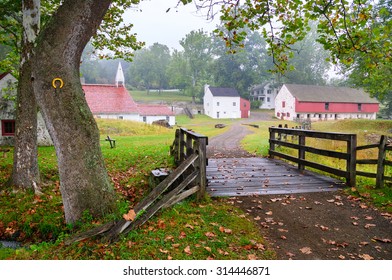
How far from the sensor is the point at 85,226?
495 cm

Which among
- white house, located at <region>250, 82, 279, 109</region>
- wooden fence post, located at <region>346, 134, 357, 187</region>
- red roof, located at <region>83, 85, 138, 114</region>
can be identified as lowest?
wooden fence post, located at <region>346, 134, 357, 187</region>

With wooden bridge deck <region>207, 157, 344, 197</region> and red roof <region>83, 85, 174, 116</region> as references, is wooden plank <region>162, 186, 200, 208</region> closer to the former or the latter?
wooden bridge deck <region>207, 157, 344, 197</region>

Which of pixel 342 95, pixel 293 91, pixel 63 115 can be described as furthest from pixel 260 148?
pixel 342 95

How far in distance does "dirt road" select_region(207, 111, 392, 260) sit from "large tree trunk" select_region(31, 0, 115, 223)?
2.91 metres

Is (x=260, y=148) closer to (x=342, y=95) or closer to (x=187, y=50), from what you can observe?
(x=187, y=50)

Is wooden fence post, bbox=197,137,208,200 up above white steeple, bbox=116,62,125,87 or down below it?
below

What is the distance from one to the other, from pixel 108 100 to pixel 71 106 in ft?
80.9

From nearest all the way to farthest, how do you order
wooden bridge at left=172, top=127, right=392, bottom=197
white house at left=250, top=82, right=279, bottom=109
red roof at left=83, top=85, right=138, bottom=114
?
1. wooden bridge at left=172, top=127, right=392, bottom=197
2. red roof at left=83, top=85, right=138, bottom=114
3. white house at left=250, top=82, right=279, bottom=109

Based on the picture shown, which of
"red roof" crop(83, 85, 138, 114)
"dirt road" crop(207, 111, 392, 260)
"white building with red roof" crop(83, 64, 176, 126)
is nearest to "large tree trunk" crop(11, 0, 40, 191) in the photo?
"dirt road" crop(207, 111, 392, 260)

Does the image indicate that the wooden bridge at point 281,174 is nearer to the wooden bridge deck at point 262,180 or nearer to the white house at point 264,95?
the wooden bridge deck at point 262,180

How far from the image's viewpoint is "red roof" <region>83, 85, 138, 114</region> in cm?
2717

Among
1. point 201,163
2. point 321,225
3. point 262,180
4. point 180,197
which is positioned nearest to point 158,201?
point 180,197

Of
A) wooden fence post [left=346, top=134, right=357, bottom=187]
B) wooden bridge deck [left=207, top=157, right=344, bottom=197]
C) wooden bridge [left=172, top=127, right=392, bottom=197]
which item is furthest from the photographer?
wooden fence post [left=346, top=134, right=357, bottom=187]

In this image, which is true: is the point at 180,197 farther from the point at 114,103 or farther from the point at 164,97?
the point at 114,103
